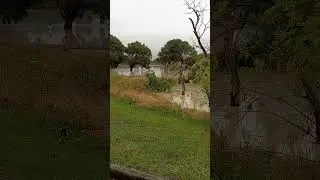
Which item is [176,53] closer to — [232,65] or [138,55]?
[138,55]

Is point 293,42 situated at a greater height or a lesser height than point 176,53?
lesser

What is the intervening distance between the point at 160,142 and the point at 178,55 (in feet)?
10.3

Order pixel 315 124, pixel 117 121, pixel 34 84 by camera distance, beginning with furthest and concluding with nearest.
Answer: pixel 117 121 → pixel 34 84 → pixel 315 124

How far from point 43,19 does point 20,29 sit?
0.55ft

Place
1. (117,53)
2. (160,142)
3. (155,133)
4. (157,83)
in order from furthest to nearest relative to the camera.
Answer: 1. (157,83)
2. (117,53)
3. (155,133)
4. (160,142)

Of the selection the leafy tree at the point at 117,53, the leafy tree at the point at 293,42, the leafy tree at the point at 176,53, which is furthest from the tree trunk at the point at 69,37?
the leafy tree at the point at 176,53

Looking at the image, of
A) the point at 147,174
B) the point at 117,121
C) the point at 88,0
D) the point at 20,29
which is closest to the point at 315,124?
the point at 147,174

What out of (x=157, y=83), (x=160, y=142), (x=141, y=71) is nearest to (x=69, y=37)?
(x=160, y=142)

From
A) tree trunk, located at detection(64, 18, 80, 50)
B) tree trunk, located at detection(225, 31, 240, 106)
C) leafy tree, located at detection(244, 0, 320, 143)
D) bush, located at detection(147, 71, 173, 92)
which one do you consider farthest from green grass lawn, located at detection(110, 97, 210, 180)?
leafy tree, located at detection(244, 0, 320, 143)

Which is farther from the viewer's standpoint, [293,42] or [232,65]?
[232,65]

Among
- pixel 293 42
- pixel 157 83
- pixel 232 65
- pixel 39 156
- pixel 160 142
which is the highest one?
pixel 293 42

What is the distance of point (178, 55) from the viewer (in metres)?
8.00

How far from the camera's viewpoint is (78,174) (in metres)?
2.96

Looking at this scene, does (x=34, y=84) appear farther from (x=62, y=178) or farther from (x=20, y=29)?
(x=62, y=178)
